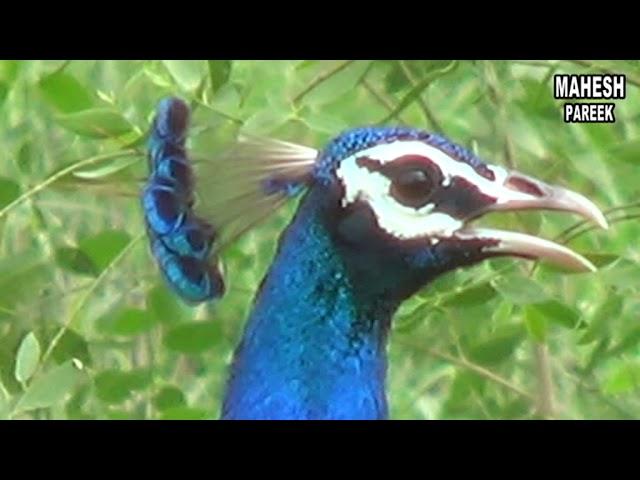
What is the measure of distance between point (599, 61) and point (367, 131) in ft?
0.94

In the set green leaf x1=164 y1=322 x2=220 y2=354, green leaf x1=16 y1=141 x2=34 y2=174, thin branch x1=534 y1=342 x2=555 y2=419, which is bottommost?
thin branch x1=534 y1=342 x2=555 y2=419

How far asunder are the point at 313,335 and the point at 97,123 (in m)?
0.31

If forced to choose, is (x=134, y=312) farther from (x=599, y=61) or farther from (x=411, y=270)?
(x=599, y=61)

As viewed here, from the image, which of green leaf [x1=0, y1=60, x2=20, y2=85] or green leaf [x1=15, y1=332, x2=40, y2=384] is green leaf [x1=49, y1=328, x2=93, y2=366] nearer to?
green leaf [x1=15, y1=332, x2=40, y2=384]

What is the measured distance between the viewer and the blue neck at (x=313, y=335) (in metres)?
2.78

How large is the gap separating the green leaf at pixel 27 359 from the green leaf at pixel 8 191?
14 cm

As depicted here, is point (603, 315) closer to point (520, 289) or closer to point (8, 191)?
point (520, 289)

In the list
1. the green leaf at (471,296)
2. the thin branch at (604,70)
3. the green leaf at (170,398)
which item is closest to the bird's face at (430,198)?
the green leaf at (471,296)

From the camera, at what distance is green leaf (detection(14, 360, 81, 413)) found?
2.89 metres

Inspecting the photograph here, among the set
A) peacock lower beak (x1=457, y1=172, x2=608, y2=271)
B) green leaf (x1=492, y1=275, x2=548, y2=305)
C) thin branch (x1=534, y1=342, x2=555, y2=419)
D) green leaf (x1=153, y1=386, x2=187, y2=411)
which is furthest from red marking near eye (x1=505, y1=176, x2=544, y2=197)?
green leaf (x1=153, y1=386, x2=187, y2=411)

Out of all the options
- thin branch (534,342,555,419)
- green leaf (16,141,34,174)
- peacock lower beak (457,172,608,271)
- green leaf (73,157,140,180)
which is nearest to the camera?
peacock lower beak (457,172,608,271)

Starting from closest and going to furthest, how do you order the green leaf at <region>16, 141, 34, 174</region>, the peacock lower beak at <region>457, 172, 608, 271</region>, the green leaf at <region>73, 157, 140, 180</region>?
the peacock lower beak at <region>457, 172, 608, 271</region> < the green leaf at <region>73, 157, 140, 180</region> < the green leaf at <region>16, 141, 34, 174</region>

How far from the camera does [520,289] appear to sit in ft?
9.39

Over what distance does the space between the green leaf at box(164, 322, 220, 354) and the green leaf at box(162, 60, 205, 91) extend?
249 mm
